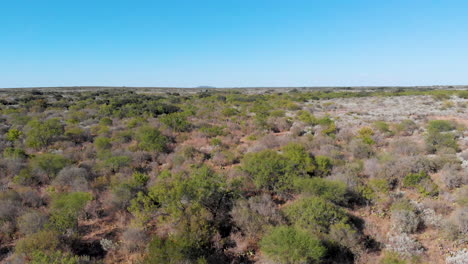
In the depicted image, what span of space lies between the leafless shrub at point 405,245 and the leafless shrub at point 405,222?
0.22 meters

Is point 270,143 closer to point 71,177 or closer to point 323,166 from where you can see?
point 323,166

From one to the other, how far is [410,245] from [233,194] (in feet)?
16.0

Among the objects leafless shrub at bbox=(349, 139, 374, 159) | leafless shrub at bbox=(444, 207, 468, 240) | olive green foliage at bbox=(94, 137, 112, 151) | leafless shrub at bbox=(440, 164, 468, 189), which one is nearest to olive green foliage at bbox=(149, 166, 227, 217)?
leafless shrub at bbox=(444, 207, 468, 240)

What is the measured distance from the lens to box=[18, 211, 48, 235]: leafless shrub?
21.4 ft

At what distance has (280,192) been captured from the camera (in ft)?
28.8

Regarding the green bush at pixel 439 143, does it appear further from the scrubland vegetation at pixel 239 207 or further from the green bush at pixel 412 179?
the green bush at pixel 412 179

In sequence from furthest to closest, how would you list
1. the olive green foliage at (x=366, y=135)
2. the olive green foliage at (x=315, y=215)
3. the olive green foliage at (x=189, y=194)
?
the olive green foliage at (x=366, y=135) → the olive green foliage at (x=189, y=194) → the olive green foliage at (x=315, y=215)

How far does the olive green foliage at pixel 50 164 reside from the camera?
33.9 ft

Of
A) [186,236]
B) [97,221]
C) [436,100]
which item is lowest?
[97,221]

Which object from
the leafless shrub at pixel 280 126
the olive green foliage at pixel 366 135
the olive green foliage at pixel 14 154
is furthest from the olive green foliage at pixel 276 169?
the olive green foliage at pixel 14 154

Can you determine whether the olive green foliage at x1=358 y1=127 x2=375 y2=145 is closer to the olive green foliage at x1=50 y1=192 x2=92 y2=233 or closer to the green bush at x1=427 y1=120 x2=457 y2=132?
the green bush at x1=427 y1=120 x2=457 y2=132

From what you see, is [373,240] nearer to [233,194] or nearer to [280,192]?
[280,192]

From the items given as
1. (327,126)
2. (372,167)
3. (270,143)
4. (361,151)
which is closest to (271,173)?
(372,167)

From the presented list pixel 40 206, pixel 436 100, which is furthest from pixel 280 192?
pixel 436 100
